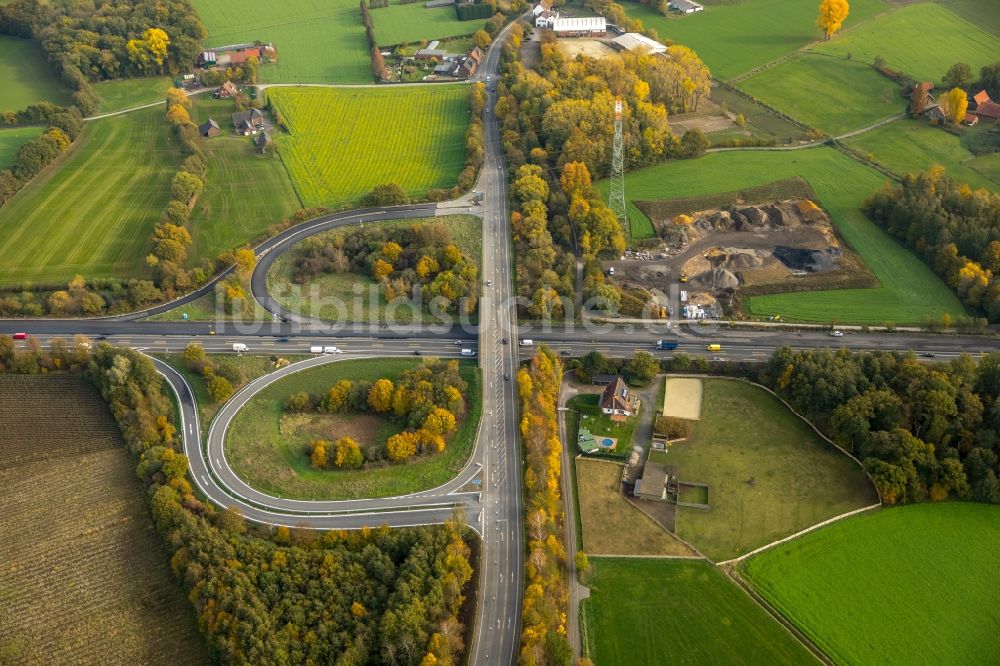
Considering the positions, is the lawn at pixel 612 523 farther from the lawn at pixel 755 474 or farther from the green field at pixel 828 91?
the green field at pixel 828 91

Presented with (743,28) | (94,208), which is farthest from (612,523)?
(743,28)

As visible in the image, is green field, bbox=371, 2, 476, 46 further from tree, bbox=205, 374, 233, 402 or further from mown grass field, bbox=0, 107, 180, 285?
tree, bbox=205, 374, 233, 402

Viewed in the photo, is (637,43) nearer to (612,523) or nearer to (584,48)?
(584,48)

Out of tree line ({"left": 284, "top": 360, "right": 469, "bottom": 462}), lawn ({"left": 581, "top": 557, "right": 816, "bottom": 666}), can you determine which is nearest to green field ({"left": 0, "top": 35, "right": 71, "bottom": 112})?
tree line ({"left": 284, "top": 360, "right": 469, "bottom": 462})

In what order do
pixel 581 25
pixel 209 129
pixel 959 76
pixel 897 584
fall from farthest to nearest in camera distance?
1. pixel 581 25
2. pixel 959 76
3. pixel 209 129
4. pixel 897 584

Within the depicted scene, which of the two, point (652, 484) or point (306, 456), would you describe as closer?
point (652, 484)

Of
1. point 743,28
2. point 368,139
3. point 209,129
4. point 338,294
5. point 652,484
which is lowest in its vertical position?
point 652,484

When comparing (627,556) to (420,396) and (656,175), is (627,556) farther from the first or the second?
(656,175)
